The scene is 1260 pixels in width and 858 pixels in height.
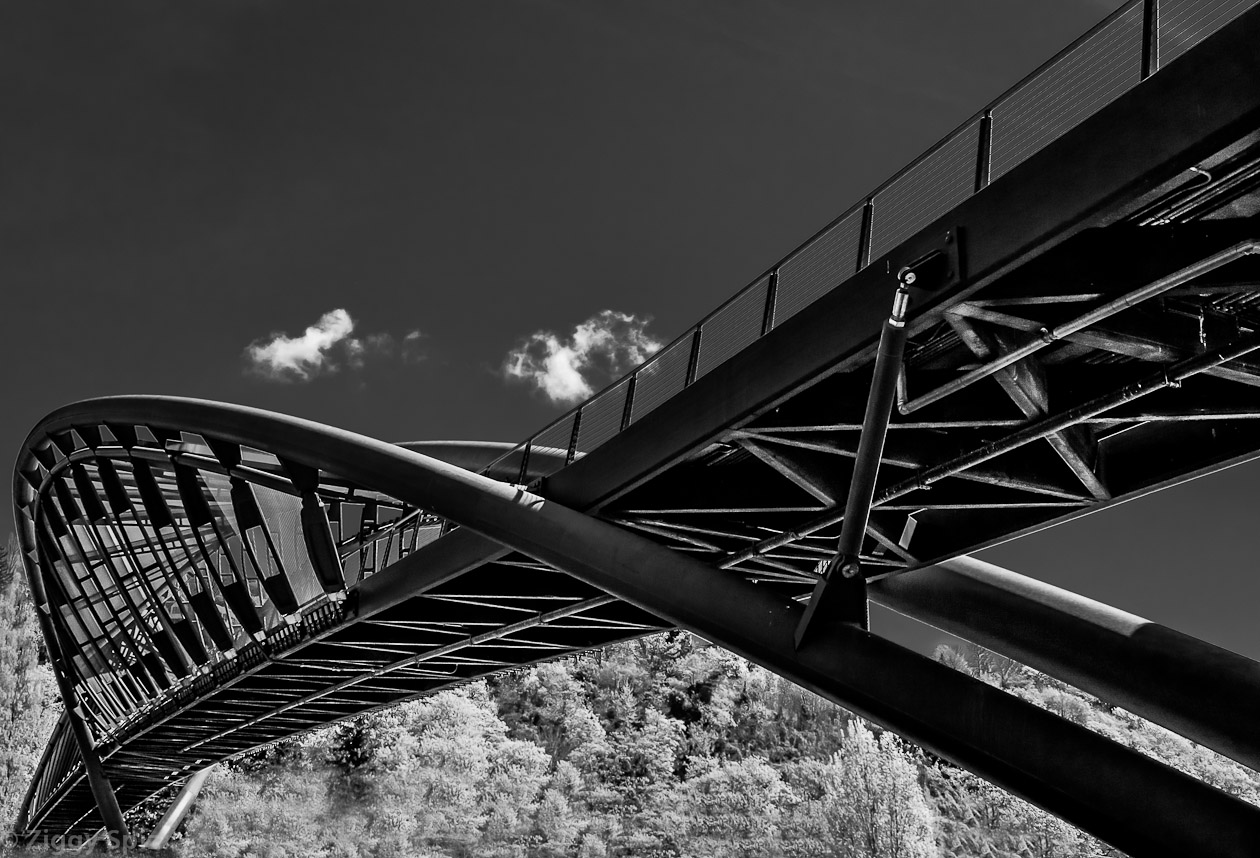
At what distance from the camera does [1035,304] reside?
9188 mm

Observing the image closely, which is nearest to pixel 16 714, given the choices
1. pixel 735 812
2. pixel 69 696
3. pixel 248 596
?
pixel 69 696

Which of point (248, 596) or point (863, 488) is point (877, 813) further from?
point (863, 488)

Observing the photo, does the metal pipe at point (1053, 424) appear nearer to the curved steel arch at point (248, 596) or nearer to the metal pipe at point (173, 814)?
the curved steel arch at point (248, 596)

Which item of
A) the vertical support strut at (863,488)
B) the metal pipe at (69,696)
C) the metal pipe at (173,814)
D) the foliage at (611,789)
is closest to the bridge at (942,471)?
the vertical support strut at (863,488)

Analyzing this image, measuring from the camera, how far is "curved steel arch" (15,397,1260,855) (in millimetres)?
7951

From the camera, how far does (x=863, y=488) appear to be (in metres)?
9.61

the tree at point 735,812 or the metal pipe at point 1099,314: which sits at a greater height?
the metal pipe at point 1099,314

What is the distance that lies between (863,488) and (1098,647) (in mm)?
6486

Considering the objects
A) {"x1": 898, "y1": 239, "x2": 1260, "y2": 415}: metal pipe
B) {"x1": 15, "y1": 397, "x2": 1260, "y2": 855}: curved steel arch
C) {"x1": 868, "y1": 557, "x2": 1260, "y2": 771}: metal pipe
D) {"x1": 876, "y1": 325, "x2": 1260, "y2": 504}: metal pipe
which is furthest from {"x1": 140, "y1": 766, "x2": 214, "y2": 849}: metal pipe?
{"x1": 898, "y1": 239, "x2": 1260, "y2": 415}: metal pipe

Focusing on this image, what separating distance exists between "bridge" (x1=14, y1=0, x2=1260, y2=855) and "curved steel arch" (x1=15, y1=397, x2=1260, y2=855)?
1.6 inches

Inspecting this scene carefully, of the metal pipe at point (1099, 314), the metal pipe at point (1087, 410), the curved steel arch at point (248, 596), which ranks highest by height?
the curved steel arch at point (248, 596)

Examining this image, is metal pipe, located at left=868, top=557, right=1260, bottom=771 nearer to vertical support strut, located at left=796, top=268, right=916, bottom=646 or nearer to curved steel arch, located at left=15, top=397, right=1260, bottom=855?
curved steel arch, located at left=15, top=397, right=1260, bottom=855

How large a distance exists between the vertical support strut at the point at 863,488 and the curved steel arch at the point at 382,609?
23 centimetres

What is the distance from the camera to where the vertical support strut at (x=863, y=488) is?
349 inches
